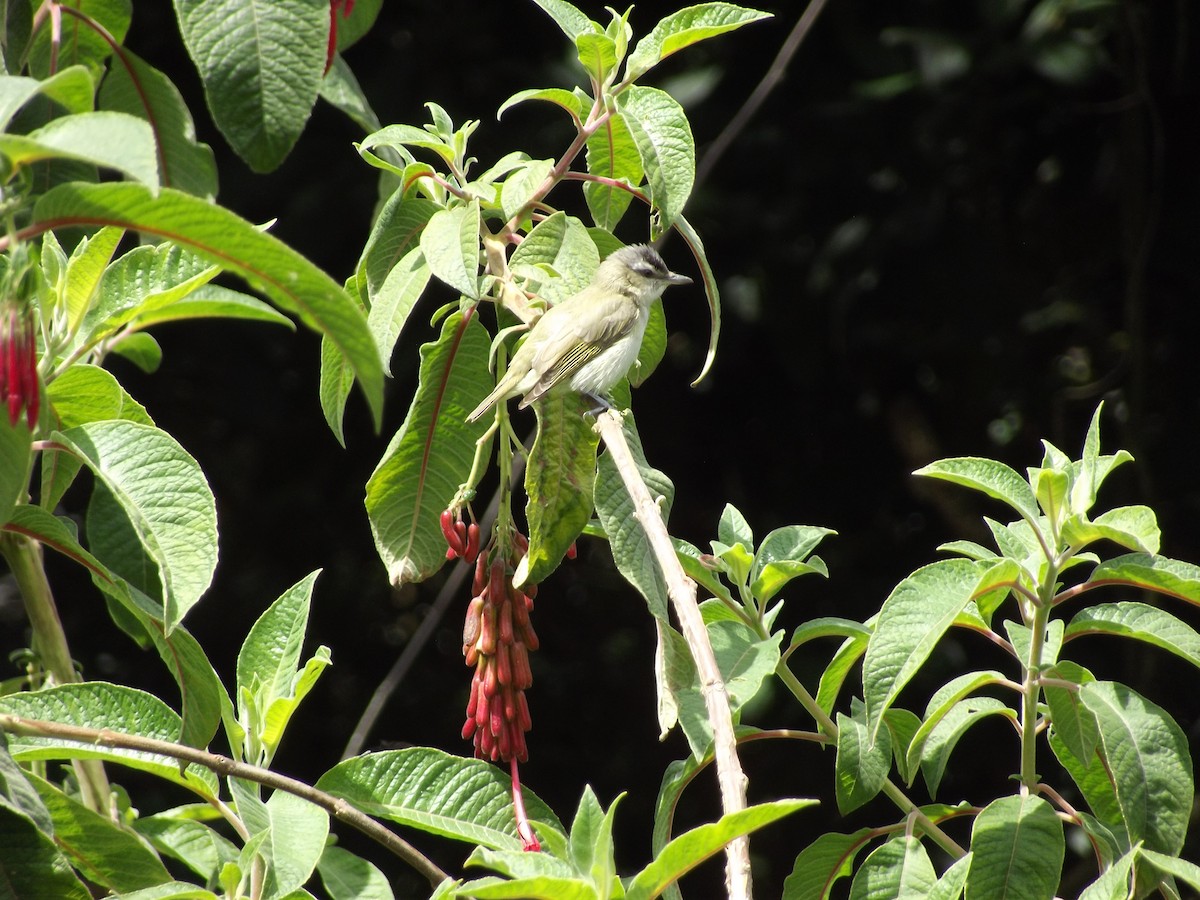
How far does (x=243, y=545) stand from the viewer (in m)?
4.49

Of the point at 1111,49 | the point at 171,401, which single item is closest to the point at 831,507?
the point at 1111,49

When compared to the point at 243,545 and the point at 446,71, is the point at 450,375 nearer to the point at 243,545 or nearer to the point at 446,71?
the point at 446,71

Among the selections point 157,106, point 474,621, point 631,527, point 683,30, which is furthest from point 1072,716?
point 157,106

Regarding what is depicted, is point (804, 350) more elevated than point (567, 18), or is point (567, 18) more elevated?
point (567, 18)

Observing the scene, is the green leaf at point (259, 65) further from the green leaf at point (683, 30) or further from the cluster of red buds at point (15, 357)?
the green leaf at point (683, 30)

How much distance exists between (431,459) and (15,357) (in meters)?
0.65

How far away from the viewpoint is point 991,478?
1.50 meters

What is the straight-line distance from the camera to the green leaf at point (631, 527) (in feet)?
4.26

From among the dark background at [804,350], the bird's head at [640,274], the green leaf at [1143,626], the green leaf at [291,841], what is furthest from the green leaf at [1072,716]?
the dark background at [804,350]

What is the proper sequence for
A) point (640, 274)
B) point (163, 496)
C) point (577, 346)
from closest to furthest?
point (163, 496)
point (577, 346)
point (640, 274)

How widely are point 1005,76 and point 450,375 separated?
3299 mm

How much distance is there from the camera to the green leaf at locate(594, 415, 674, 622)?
1.30 meters

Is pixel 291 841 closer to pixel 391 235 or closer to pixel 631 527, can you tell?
pixel 631 527

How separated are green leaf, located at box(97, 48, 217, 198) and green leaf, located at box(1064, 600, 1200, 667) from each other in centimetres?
111
